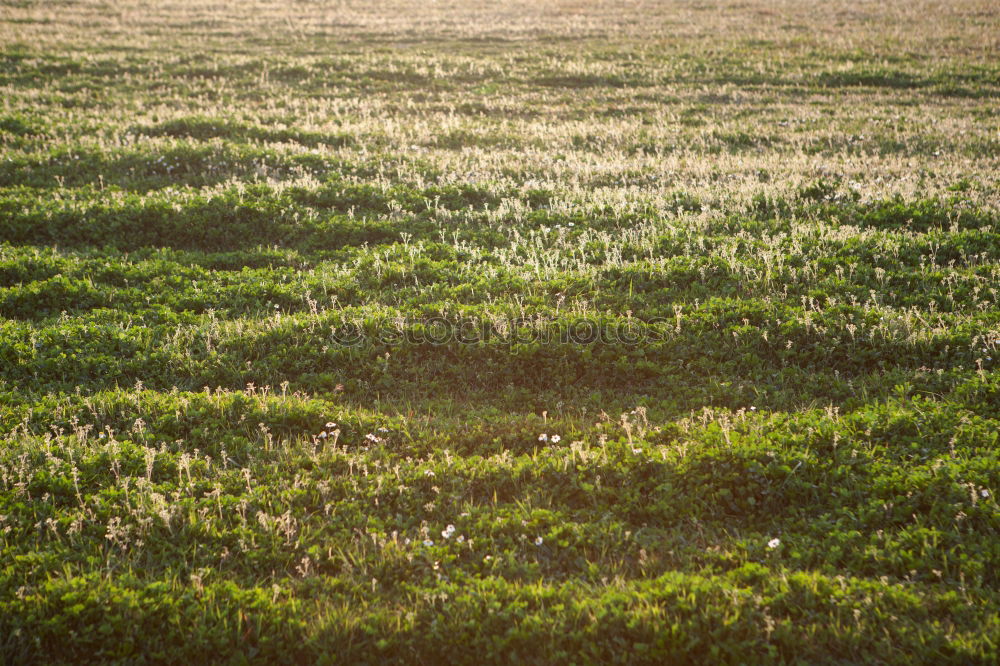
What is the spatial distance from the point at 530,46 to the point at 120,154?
81.0 feet

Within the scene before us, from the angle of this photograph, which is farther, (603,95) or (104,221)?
(603,95)

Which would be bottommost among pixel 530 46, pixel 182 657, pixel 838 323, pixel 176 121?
pixel 182 657

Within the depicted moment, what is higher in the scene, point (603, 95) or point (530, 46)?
point (530, 46)

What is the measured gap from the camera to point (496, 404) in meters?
7.73

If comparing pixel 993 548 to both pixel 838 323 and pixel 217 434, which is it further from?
pixel 217 434


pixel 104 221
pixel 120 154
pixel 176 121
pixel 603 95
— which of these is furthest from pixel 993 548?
pixel 603 95

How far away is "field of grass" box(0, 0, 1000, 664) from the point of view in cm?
481

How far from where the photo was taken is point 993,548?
512 centimetres

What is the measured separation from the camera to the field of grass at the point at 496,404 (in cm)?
481

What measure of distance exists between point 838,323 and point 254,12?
48379 millimetres

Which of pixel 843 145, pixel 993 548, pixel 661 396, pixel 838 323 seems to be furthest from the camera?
pixel 843 145

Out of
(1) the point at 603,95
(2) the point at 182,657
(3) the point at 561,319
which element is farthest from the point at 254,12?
(2) the point at 182,657

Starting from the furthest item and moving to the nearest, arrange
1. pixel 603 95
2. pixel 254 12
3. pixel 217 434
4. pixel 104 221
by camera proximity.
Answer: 1. pixel 254 12
2. pixel 603 95
3. pixel 104 221
4. pixel 217 434

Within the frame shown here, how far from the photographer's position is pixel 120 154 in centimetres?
1614
